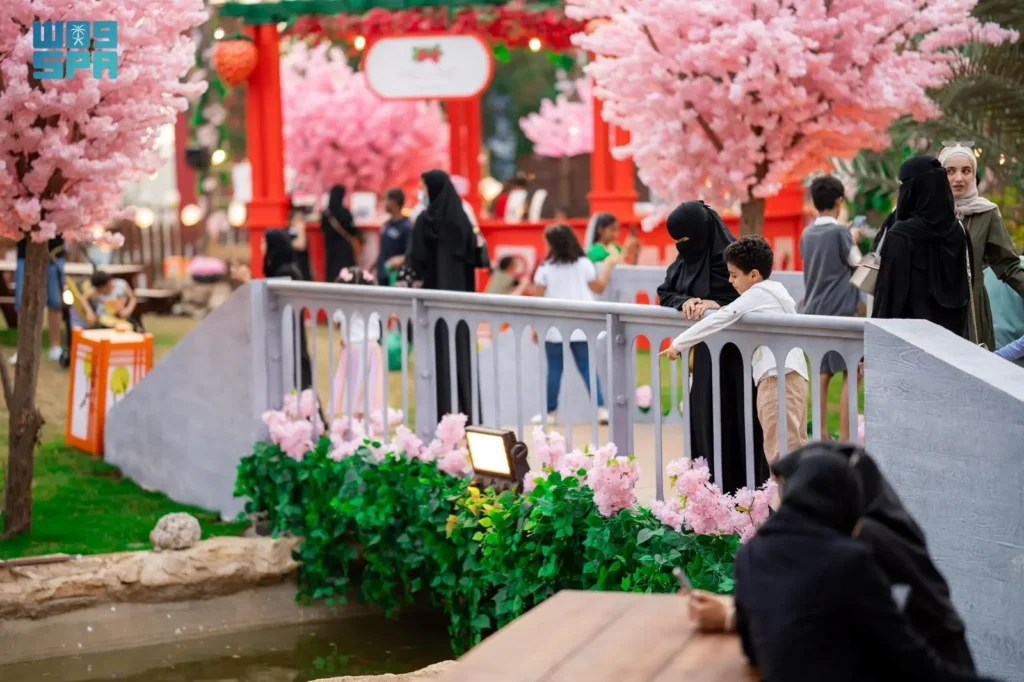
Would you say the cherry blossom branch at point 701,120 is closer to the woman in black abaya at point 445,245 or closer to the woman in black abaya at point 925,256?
the woman in black abaya at point 445,245

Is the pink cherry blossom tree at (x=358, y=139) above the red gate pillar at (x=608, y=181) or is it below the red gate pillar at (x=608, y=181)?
above

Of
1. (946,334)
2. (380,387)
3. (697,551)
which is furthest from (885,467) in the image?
(380,387)

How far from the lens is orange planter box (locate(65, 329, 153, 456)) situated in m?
10.9

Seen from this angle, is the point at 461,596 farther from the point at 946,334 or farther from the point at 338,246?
the point at 338,246

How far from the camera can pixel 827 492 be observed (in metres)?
3.25

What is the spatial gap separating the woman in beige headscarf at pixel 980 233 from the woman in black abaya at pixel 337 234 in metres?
10.4

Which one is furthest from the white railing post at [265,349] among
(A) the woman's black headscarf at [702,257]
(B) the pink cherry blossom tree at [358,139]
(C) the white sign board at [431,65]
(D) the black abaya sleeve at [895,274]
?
(B) the pink cherry blossom tree at [358,139]

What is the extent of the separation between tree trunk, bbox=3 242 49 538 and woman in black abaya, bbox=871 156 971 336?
4.71 meters

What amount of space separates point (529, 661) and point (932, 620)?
88cm

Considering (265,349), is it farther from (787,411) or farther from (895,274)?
(895,274)

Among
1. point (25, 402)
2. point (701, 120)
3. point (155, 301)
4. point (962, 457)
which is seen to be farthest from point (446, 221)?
point (155, 301)

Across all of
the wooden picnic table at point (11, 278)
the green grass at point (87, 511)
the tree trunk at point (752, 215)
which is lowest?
the green grass at point (87, 511)

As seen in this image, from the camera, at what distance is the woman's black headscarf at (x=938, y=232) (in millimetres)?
6168

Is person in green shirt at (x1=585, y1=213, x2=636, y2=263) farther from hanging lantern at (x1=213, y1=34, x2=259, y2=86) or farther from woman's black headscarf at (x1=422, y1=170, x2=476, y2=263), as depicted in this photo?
hanging lantern at (x1=213, y1=34, x2=259, y2=86)
